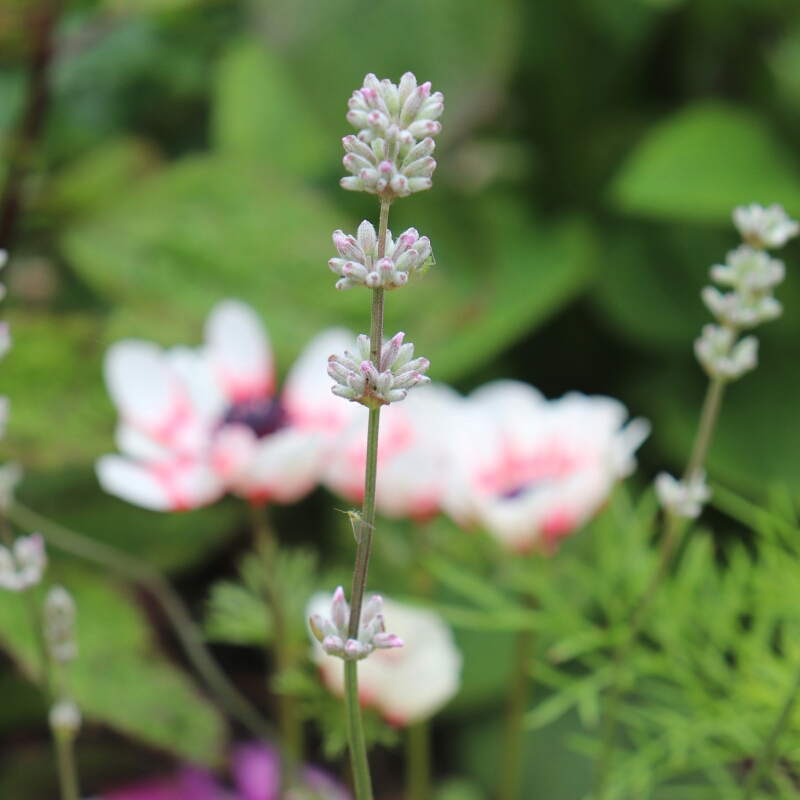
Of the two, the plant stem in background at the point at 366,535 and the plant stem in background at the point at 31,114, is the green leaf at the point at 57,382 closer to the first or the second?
the plant stem in background at the point at 31,114

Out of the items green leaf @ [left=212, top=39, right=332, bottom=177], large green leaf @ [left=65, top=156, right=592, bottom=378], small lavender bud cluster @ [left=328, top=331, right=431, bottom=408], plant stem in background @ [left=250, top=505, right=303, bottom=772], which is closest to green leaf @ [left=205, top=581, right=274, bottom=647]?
plant stem in background @ [left=250, top=505, right=303, bottom=772]

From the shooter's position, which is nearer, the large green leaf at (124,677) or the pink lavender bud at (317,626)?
the pink lavender bud at (317,626)

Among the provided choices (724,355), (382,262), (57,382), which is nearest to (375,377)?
(382,262)

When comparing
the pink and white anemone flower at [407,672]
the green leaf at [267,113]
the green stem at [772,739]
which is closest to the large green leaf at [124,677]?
the pink and white anemone flower at [407,672]

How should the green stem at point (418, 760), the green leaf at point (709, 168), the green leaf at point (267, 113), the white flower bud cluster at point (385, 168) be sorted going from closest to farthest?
the white flower bud cluster at point (385, 168) → the green stem at point (418, 760) → the green leaf at point (709, 168) → the green leaf at point (267, 113)

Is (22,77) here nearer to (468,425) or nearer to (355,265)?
(468,425)

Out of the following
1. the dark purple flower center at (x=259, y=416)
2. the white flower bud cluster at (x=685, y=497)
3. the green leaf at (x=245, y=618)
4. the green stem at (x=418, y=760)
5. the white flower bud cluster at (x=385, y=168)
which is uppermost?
the white flower bud cluster at (x=385, y=168)

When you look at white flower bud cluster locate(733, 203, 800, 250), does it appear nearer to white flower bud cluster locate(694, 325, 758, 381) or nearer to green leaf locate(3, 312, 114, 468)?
white flower bud cluster locate(694, 325, 758, 381)
